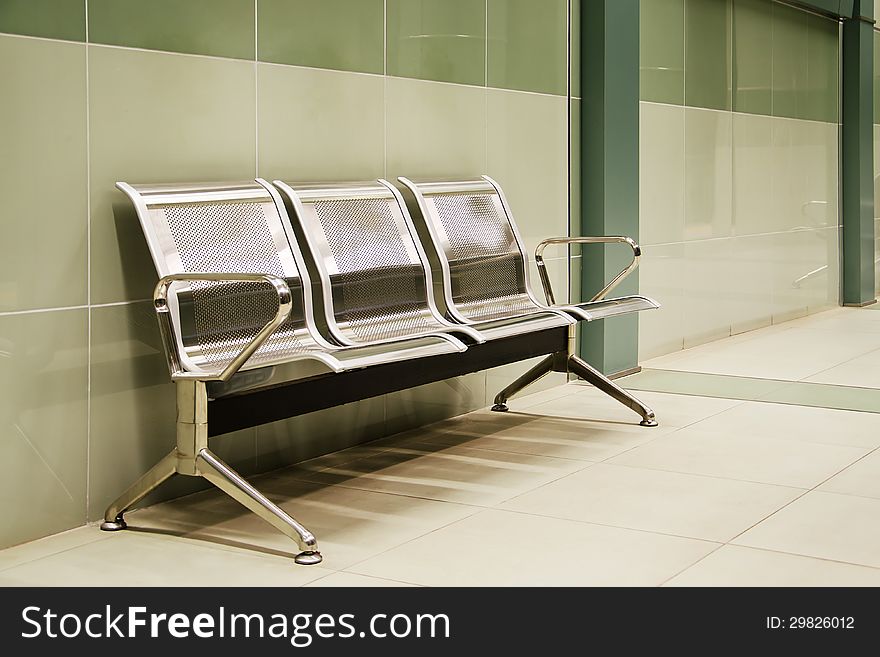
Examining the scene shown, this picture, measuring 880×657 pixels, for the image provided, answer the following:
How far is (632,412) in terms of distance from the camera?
5148mm

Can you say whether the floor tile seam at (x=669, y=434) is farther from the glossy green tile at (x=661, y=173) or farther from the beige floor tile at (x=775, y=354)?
the glossy green tile at (x=661, y=173)

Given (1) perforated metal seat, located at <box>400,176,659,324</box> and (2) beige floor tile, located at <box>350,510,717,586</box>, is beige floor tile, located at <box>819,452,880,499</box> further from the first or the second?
(1) perforated metal seat, located at <box>400,176,659,324</box>

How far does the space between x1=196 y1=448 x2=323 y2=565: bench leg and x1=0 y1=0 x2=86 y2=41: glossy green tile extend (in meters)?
1.21

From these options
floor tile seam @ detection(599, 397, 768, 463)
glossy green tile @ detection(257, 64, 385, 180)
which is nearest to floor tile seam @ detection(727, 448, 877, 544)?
floor tile seam @ detection(599, 397, 768, 463)

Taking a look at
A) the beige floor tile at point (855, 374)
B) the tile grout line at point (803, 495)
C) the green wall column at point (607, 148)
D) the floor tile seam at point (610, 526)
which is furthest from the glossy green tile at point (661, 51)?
the floor tile seam at point (610, 526)

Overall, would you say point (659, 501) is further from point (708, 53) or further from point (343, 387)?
point (708, 53)

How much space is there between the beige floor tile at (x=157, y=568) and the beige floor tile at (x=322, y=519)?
9 cm

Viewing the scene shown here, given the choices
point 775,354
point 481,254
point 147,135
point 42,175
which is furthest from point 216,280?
point 775,354

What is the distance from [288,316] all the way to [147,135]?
71cm

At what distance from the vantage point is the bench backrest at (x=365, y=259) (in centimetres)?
394

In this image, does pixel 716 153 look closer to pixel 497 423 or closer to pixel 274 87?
pixel 497 423

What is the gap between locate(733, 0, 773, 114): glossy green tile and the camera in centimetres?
766

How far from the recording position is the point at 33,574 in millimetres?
2984
